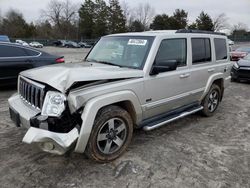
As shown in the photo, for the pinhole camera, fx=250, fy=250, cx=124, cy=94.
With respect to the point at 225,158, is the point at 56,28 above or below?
above

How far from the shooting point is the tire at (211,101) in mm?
5408

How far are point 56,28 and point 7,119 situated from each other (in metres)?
74.2

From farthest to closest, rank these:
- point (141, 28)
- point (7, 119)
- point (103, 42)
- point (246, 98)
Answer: point (141, 28), point (246, 98), point (7, 119), point (103, 42)

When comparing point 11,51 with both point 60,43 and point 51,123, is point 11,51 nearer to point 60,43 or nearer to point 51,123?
point 51,123

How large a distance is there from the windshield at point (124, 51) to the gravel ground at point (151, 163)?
1339 mm

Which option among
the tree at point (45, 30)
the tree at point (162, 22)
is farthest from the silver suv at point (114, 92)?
the tree at point (45, 30)

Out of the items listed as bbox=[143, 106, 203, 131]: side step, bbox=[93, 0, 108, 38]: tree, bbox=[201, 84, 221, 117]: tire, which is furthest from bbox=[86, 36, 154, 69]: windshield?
bbox=[93, 0, 108, 38]: tree

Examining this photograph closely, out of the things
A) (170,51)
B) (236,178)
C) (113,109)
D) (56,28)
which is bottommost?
(236,178)

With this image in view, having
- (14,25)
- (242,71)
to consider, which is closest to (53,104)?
(242,71)

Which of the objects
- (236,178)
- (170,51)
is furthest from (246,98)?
(236,178)

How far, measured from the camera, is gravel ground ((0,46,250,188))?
308 centimetres

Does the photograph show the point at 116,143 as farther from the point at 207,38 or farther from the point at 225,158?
the point at 207,38

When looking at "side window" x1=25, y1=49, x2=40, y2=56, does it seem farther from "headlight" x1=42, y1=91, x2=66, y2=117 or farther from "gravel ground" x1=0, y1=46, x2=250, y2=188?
"headlight" x1=42, y1=91, x2=66, y2=117

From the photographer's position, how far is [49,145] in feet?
9.52
